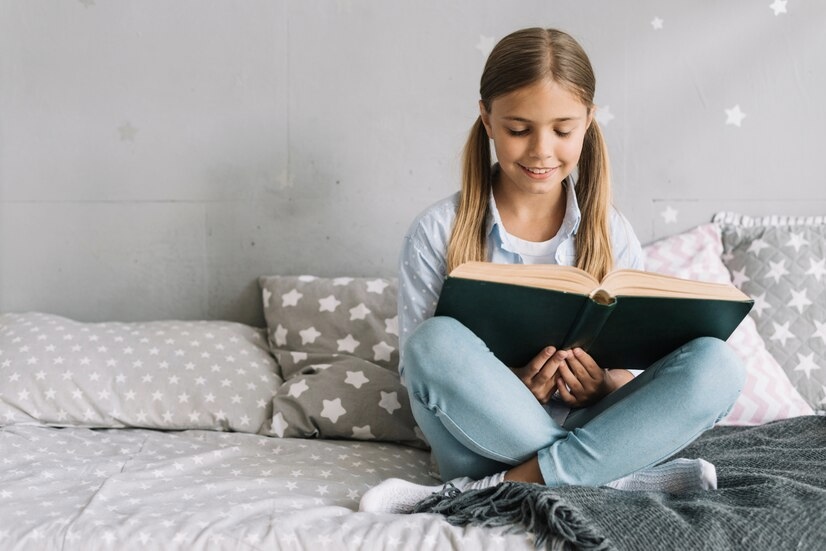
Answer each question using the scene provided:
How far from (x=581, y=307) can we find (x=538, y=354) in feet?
0.49

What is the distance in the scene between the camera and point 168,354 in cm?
185

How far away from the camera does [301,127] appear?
2102 mm

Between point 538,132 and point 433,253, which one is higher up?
point 538,132

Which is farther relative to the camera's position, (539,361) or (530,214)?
(530,214)

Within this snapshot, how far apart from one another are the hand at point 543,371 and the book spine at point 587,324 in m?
0.02

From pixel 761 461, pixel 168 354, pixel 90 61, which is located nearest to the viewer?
pixel 761 461

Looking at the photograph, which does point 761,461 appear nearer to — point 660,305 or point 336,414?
point 660,305

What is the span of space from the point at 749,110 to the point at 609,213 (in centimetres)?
76

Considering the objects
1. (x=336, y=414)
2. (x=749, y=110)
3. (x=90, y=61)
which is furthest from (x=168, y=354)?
(x=749, y=110)

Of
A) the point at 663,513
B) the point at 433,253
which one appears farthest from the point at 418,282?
the point at 663,513

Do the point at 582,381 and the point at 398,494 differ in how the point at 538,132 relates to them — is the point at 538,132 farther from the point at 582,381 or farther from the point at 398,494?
the point at 398,494

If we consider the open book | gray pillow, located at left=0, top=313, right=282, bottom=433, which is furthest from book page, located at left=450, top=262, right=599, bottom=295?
gray pillow, located at left=0, top=313, right=282, bottom=433

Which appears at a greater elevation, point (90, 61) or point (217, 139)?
point (90, 61)

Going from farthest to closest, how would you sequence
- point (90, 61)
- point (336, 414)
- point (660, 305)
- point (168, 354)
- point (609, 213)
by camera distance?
point (90, 61), point (168, 354), point (336, 414), point (609, 213), point (660, 305)
